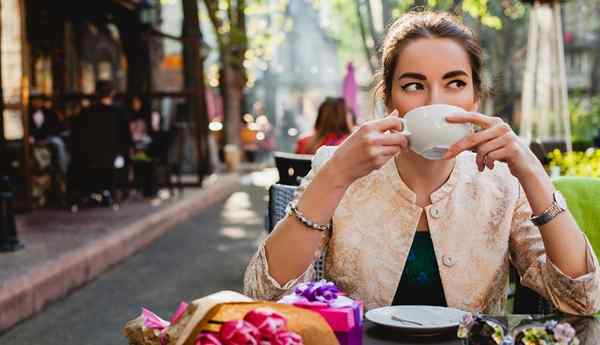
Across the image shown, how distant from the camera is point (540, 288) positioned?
2.43 m

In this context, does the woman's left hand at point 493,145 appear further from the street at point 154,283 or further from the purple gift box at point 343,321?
the street at point 154,283

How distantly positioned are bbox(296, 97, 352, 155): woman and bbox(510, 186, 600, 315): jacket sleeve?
18.8 ft

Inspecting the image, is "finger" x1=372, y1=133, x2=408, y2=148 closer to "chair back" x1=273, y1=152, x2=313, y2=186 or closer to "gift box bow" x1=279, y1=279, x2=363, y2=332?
"gift box bow" x1=279, y1=279, x2=363, y2=332

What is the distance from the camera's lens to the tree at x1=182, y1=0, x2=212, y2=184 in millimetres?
16547

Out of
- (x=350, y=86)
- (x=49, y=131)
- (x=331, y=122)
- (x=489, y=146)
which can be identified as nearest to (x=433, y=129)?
(x=489, y=146)

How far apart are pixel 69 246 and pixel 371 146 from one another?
21.8 ft

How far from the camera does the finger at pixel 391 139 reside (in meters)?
1.99

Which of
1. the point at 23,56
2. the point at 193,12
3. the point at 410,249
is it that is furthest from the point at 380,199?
the point at 193,12

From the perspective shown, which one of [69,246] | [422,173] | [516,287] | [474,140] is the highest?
[474,140]

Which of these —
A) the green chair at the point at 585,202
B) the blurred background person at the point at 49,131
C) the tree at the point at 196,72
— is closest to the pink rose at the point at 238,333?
the green chair at the point at 585,202

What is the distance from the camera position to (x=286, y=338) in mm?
1531

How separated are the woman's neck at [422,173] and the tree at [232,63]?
21.3 metres

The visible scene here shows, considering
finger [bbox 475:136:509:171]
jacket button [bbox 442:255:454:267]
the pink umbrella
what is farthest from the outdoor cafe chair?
the pink umbrella

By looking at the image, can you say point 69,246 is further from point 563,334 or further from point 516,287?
point 563,334
